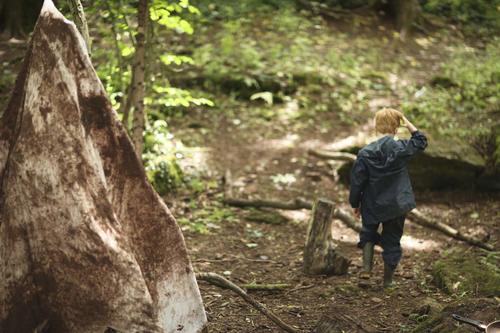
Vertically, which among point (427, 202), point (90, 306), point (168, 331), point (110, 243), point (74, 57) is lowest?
point (427, 202)

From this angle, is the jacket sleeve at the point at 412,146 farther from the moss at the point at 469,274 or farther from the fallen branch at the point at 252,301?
the fallen branch at the point at 252,301

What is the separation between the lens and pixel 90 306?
354cm

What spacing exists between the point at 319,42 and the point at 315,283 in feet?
31.9

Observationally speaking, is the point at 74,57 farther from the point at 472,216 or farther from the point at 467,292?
the point at 472,216

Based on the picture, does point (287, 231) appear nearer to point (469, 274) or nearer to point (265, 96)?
point (469, 274)

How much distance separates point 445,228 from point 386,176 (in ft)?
7.19

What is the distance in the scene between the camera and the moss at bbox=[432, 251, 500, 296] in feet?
17.5

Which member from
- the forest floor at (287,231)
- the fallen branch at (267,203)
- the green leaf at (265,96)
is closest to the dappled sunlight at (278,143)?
the forest floor at (287,231)

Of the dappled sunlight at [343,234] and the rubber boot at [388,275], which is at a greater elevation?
the rubber boot at [388,275]

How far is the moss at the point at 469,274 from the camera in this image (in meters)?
5.33

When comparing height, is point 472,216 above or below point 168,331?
below

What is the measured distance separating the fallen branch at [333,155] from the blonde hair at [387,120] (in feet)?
10.7

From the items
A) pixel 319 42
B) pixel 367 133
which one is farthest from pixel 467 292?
pixel 319 42

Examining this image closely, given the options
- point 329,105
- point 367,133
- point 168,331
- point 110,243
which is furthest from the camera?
point 329,105
